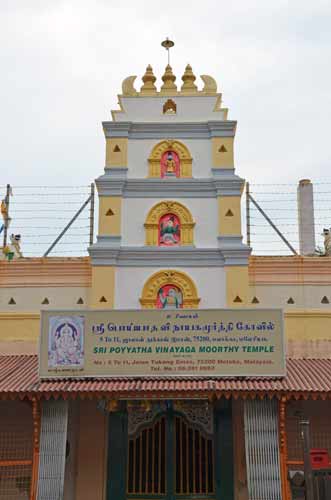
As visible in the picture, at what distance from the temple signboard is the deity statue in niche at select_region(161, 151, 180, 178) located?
4.36 meters

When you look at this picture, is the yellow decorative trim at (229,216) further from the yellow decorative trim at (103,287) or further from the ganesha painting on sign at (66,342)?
the ganesha painting on sign at (66,342)

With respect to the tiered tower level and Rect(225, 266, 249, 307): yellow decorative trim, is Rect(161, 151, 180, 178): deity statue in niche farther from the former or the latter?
Rect(225, 266, 249, 307): yellow decorative trim

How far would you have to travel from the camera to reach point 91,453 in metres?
14.5

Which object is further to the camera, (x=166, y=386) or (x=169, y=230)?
(x=169, y=230)

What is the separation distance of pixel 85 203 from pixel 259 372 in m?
7.80

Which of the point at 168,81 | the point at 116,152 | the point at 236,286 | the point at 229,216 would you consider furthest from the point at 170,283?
the point at 168,81

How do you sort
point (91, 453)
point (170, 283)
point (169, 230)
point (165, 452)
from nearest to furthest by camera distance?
1. point (165, 452)
2. point (91, 453)
3. point (170, 283)
4. point (169, 230)

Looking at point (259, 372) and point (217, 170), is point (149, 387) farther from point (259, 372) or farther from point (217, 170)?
point (217, 170)

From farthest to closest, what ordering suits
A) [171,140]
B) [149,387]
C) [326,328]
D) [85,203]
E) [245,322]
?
[85,203] < [171,140] < [326,328] < [245,322] < [149,387]

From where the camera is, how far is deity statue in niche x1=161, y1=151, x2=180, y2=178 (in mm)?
16812

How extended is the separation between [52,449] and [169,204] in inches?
256

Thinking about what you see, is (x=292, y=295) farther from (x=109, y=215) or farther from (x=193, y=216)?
(x=109, y=215)

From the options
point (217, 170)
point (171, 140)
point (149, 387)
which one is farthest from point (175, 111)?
point (149, 387)

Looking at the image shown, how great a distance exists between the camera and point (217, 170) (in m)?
16.6
